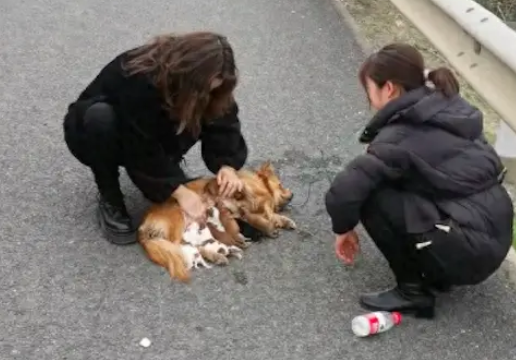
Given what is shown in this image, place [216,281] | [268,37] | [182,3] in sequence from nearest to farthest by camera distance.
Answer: [216,281] < [268,37] < [182,3]

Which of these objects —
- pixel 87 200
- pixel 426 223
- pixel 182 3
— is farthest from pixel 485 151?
pixel 182 3

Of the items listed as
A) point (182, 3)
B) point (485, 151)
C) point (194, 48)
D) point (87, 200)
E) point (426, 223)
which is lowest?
point (182, 3)

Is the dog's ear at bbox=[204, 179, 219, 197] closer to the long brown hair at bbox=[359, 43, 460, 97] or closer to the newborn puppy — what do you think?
the newborn puppy

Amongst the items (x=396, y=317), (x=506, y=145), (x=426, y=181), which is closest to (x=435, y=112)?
(x=426, y=181)

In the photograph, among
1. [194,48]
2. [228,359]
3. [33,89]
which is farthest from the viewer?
[33,89]

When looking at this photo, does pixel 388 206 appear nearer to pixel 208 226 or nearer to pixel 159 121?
pixel 208 226

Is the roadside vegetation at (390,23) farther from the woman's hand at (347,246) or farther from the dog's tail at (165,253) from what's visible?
the dog's tail at (165,253)

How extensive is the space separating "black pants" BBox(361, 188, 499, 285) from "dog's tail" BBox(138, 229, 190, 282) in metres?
0.87

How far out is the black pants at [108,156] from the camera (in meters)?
4.00

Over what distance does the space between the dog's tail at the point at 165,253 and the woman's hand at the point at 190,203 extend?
162mm

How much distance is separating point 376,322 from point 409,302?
0.22m

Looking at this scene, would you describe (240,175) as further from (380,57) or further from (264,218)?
(380,57)

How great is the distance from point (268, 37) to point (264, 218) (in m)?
3.08

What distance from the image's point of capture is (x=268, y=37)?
23.1ft
